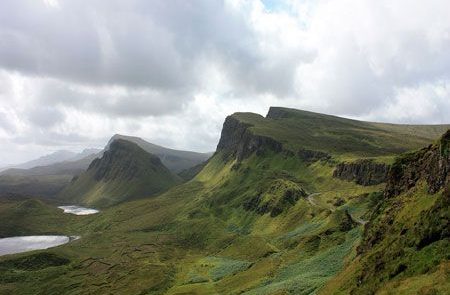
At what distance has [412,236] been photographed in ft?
220

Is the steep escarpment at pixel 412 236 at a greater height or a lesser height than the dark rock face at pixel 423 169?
lesser

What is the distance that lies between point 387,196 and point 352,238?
104 ft

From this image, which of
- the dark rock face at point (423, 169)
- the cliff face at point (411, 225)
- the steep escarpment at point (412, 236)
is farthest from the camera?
the dark rock face at point (423, 169)

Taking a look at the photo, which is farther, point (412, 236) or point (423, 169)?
point (423, 169)

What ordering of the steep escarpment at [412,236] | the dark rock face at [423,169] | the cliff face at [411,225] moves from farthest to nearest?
1. the dark rock face at [423,169]
2. the cliff face at [411,225]
3. the steep escarpment at [412,236]

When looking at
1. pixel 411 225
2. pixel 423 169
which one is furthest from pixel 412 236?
pixel 423 169

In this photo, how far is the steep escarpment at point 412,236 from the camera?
57562 mm

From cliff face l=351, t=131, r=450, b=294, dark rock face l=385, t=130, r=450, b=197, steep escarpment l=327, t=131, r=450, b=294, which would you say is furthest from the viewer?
dark rock face l=385, t=130, r=450, b=197

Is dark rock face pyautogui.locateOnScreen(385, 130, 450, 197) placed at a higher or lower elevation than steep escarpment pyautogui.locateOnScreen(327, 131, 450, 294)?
higher

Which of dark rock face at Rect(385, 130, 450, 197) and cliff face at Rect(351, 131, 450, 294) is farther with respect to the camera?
dark rock face at Rect(385, 130, 450, 197)

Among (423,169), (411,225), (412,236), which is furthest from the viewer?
(423,169)

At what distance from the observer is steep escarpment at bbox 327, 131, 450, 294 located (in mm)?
57562

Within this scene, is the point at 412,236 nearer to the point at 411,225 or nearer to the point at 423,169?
the point at 411,225

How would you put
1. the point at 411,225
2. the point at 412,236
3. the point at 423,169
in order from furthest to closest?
the point at 423,169 < the point at 411,225 < the point at 412,236
